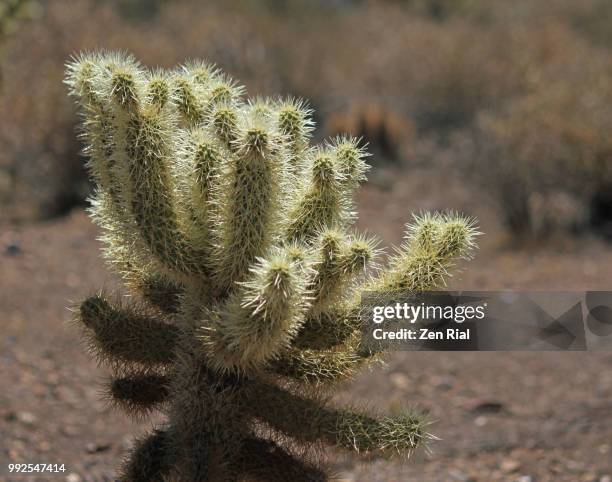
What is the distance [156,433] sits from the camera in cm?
329

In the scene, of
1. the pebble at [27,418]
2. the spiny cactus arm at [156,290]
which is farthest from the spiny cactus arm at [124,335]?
the pebble at [27,418]

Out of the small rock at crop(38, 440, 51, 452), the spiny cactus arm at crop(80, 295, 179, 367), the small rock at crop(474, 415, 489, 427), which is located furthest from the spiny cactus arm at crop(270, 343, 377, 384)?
the small rock at crop(474, 415, 489, 427)

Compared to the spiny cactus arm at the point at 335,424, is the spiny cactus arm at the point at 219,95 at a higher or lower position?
higher

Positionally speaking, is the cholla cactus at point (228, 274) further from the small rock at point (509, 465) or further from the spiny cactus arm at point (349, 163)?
the small rock at point (509, 465)

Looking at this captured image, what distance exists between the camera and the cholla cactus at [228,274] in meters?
2.86

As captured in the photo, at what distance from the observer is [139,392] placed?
3.30m

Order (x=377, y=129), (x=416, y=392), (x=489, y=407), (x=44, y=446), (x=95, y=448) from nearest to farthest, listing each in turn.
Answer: (x=44, y=446) < (x=95, y=448) < (x=489, y=407) < (x=416, y=392) < (x=377, y=129)

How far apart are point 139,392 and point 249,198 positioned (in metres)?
0.93

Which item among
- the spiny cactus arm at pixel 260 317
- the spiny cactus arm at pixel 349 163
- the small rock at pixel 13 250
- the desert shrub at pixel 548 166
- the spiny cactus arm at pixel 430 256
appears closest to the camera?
the spiny cactus arm at pixel 260 317

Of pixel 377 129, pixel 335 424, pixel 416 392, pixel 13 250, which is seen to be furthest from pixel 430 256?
pixel 377 129

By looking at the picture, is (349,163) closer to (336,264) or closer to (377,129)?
(336,264)

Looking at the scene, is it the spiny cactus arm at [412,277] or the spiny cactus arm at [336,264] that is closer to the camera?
the spiny cactus arm at [336,264]

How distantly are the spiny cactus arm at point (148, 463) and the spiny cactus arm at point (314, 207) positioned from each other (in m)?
0.86

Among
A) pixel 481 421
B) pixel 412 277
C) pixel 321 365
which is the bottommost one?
pixel 321 365
